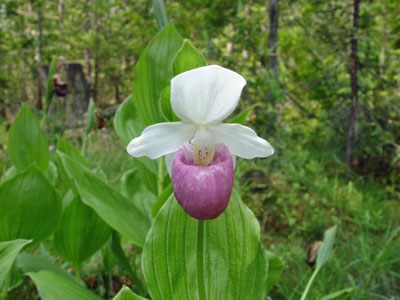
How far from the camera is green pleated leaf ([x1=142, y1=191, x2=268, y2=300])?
0.73 m

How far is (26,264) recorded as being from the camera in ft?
3.45

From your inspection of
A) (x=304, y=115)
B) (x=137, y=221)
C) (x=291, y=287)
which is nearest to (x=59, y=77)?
(x=137, y=221)

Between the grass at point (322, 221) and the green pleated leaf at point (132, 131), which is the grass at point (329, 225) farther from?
the green pleated leaf at point (132, 131)

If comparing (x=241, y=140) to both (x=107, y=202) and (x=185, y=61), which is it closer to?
(x=185, y=61)

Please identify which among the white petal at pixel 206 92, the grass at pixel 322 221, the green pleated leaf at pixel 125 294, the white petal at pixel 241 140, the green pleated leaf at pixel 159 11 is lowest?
the grass at pixel 322 221

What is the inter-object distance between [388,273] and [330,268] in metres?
0.29

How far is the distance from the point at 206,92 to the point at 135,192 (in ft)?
3.19

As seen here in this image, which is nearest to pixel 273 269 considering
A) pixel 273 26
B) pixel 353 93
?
pixel 353 93

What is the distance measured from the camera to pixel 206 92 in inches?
21.3

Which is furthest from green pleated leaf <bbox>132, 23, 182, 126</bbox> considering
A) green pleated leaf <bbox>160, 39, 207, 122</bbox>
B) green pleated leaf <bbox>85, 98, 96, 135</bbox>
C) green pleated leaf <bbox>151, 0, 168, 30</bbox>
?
green pleated leaf <bbox>85, 98, 96, 135</bbox>

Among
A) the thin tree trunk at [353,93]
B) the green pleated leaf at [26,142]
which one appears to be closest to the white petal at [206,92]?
the green pleated leaf at [26,142]

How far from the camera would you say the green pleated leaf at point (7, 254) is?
27.6 inches

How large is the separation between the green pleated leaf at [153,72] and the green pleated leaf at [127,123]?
0.17 meters

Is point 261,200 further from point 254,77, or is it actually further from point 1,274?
point 1,274
